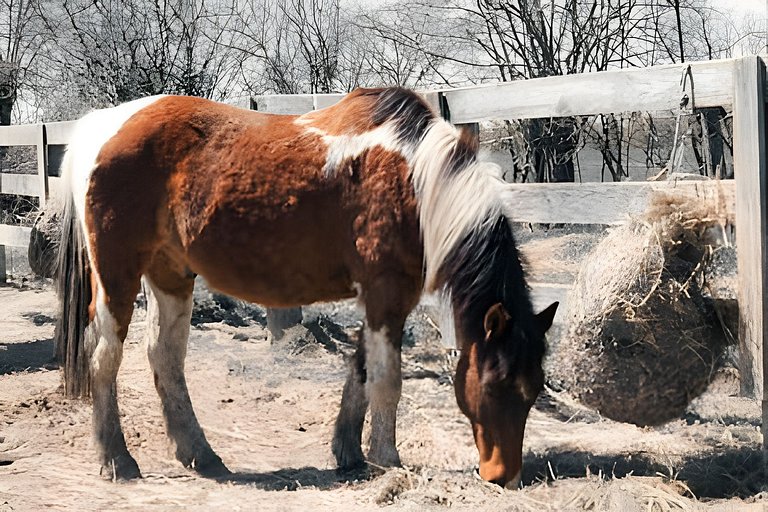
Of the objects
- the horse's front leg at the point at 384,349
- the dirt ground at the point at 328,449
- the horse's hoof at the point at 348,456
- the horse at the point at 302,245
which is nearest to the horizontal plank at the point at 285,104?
the dirt ground at the point at 328,449

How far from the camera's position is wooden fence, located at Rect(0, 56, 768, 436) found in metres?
3.63

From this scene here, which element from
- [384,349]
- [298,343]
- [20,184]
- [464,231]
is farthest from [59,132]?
[464,231]

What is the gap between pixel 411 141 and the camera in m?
3.87

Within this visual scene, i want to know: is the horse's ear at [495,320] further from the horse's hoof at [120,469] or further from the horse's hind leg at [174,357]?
the horse's hoof at [120,469]

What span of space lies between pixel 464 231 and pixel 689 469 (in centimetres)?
148

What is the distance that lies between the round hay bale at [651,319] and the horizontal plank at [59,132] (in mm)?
6073

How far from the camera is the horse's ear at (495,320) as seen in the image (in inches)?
135

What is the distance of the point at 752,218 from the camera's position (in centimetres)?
364

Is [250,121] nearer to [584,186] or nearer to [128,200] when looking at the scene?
[128,200]

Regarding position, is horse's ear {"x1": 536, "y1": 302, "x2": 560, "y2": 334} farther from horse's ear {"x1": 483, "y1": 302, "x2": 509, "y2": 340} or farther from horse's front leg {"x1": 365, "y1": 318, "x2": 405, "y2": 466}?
horse's front leg {"x1": 365, "y1": 318, "x2": 405, "y2": 466}

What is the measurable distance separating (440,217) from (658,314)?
1082mm

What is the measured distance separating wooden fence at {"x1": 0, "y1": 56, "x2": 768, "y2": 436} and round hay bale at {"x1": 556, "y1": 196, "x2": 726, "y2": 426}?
0.15m

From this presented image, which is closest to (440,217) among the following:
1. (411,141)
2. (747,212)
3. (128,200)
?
(411,141)

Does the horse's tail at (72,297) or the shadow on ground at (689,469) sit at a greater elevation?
the horse's tail at (72,297)
